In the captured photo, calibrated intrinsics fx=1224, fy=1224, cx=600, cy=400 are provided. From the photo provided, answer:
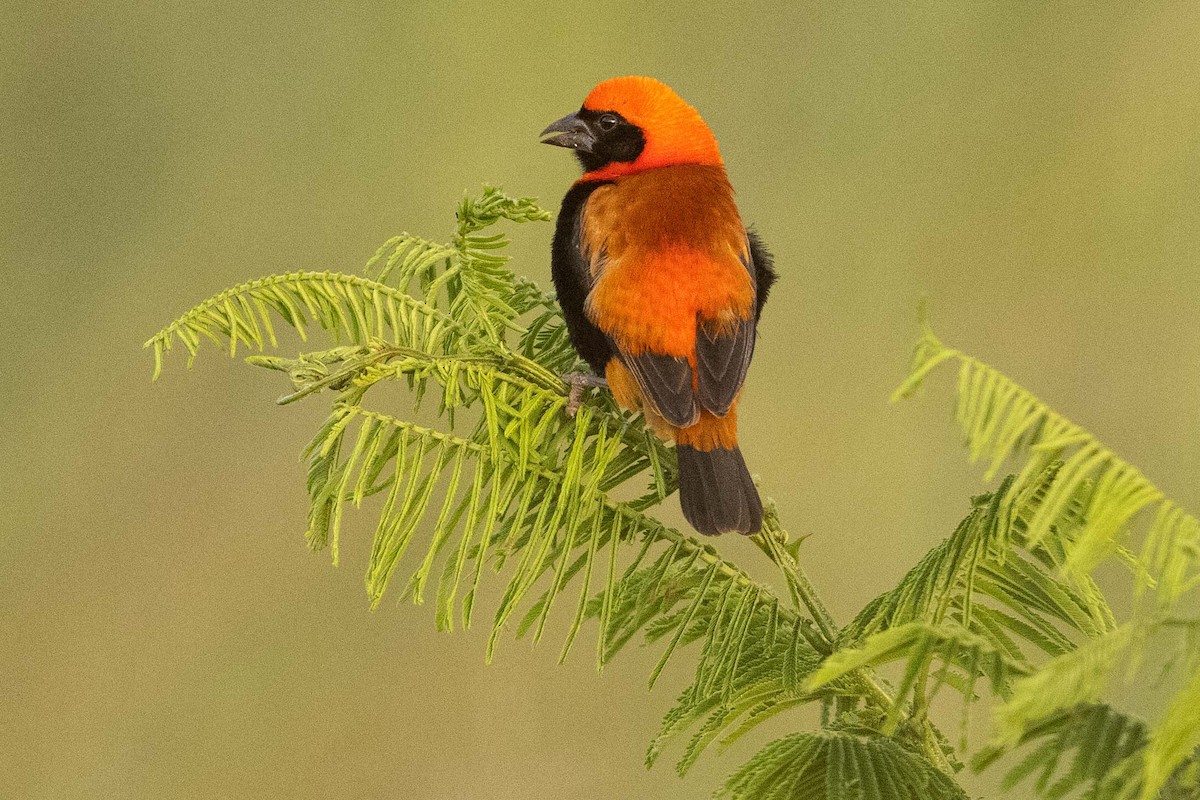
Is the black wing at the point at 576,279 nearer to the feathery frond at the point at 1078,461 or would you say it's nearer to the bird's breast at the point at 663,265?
the bird's breast at the point at 663,265

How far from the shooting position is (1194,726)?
0.50m

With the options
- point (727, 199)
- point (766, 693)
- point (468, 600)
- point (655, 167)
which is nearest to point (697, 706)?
point (766, 693)

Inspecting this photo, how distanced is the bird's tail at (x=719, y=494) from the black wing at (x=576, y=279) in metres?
0.14

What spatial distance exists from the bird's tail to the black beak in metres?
0.61

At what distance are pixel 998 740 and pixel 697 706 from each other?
0.36 m

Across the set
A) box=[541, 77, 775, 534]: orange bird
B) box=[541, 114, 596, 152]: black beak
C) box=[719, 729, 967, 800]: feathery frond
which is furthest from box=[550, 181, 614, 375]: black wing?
box=[719, 729, 967, 800]: feathery frond

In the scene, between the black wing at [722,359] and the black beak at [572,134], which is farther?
the black beak at [572,134]

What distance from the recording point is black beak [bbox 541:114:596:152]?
1.62 metres

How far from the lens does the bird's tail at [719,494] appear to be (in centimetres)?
105


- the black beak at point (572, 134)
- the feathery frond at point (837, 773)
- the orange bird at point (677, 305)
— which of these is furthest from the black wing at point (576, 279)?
the feathery frond at point (837, 773)

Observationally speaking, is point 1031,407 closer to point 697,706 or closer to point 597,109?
point 697,706

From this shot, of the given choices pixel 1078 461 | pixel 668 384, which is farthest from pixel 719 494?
pixel 1078 461

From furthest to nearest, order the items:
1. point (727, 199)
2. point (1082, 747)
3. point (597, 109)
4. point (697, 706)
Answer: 1. point (597, 109)
2. point (727, 199)
3. point (697, 706)
4. point (1082, 747)

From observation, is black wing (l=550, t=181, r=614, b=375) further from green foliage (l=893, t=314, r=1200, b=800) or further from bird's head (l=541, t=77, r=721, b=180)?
green foliage (l=893, t=314, r=1200, b=800)
